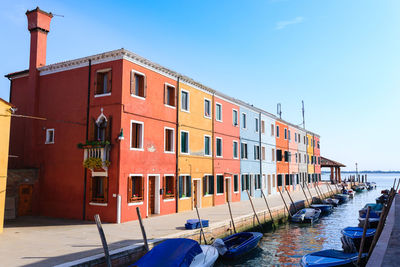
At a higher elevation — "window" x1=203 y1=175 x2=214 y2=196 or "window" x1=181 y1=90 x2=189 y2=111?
"window" x1=181 y1=90 x2=189 y2=111

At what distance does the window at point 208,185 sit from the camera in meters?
22.8

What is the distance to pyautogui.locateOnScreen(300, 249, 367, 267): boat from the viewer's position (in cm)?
1048

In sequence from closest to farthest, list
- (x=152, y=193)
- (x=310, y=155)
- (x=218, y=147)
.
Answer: (x=152, y=193) < (x=218, y=147) < (x=310, y=155)

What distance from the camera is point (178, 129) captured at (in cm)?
2033

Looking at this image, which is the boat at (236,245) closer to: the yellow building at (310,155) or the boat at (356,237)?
the boat at (356,237)

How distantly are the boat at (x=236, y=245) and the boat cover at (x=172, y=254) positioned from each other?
109 inches

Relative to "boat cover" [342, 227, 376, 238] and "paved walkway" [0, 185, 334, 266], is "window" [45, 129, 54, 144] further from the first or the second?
"boat cover" [342, 227, 376, 238]

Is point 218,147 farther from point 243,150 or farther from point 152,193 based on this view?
point 152,193

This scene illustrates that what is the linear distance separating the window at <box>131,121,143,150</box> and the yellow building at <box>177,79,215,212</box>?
3596mm

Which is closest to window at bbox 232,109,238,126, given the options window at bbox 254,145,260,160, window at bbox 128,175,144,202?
window at bbox 254,145,260,160

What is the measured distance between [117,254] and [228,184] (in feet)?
56.2

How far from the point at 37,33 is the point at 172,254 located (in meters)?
16.1

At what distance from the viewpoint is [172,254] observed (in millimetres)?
9406

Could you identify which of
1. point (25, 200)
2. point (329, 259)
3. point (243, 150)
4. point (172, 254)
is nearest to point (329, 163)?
point (243, 150)
